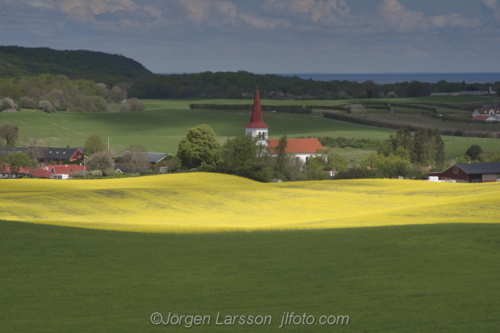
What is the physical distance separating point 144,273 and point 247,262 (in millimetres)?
3503

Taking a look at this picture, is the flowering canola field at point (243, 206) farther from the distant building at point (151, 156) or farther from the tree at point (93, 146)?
the tree at point (93, 146)

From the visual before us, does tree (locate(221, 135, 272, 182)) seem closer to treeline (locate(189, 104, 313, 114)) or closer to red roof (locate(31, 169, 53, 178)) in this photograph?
red roof (locate(31, 169, 53, 178))

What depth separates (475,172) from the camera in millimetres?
77188

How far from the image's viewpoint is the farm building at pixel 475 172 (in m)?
76.9

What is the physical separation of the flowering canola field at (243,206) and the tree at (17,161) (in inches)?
1357

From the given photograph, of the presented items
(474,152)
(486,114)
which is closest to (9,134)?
(474,152)

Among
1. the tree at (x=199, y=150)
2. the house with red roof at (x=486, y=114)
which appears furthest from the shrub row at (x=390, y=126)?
the tree at (x=199, y=150)

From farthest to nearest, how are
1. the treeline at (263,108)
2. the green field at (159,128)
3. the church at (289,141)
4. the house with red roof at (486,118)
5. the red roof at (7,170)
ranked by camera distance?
1. the treeline at (263,108)
2. the house with red roof at (486,118)
3. the green field at (159,128)
4. the church at (289,141)
5. the red roof at (7,170)

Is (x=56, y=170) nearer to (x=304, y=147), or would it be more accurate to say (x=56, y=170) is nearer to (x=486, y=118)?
(x=304, y=147)

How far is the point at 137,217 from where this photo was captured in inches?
1615

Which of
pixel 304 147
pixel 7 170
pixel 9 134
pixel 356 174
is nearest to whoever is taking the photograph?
pixel 356 174

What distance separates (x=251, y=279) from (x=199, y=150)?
64.4 m

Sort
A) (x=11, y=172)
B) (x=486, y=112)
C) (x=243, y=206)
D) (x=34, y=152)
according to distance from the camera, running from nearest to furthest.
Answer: (x=243, y=206), (x=11, y=172), (x=34, y=152), (x=486, y=112)

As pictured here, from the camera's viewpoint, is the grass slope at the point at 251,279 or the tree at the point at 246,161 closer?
the grass slope at the point at 251,279
